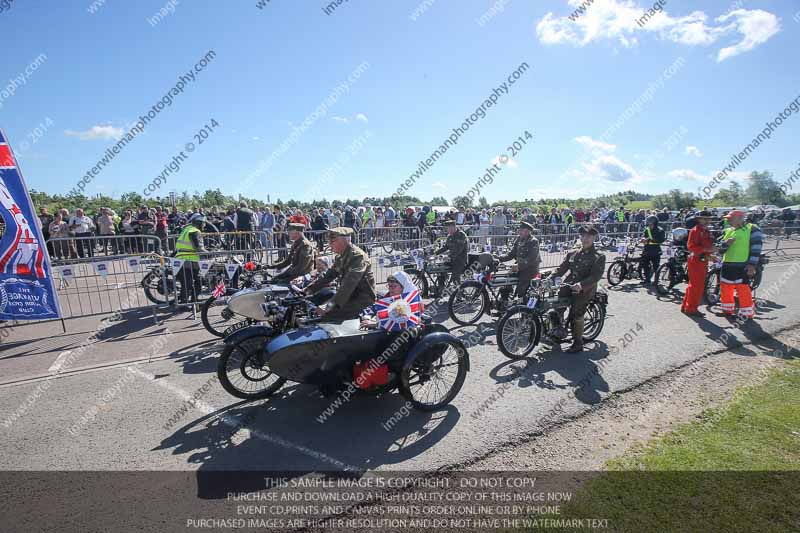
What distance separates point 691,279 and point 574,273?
4.00 metres

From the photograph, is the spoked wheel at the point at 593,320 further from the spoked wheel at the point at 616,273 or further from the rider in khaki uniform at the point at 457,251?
the spoked wheel at the point at 616,273

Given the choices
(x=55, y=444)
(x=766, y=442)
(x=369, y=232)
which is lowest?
(x=766, y=442)

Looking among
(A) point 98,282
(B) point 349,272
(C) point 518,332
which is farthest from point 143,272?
(C) point 518,332

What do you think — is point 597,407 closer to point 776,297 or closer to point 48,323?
point 776,297

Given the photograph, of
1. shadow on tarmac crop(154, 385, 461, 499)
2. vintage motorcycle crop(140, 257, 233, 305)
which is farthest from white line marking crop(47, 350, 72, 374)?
shadow on tarmac crop(154, 385, 461, 499)

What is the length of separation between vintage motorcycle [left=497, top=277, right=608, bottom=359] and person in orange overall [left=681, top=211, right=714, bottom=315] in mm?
3369

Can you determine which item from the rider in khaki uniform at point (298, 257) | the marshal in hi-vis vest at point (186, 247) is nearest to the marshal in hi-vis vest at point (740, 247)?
the rider in khaki uniform at point (298, 257)

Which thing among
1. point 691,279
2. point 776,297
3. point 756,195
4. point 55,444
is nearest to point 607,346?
point 691,279

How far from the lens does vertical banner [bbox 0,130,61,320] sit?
20.2ft

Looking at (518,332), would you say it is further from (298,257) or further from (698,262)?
(698,262)

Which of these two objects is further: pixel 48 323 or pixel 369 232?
pixel 369 232

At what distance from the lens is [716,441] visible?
3.77 m

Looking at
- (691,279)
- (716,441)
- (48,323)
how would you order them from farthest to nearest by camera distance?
(691,279)
(48,323)
(716,441)

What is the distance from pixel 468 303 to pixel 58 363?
675cm
